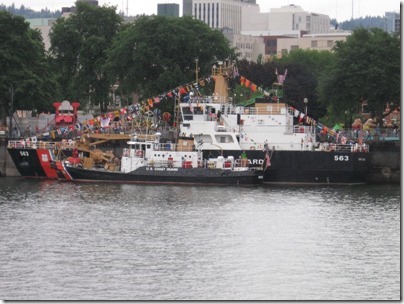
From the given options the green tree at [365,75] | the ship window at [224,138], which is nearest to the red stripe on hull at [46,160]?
the ship window at [224,138]

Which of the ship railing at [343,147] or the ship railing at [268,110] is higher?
the ship railing at [268,110]

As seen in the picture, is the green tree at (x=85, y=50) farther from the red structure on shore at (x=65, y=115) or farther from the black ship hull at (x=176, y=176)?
the black ship hull at (x=176, y=176)

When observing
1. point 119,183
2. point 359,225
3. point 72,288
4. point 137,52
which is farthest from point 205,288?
point 137,52

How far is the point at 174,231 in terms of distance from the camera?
218ft

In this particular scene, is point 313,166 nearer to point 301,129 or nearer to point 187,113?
point 301,129

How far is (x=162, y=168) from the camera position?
90.9 meters

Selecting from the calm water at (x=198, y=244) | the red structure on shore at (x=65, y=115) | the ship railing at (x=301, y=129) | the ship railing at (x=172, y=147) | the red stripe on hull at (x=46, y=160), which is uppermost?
the red structure on shore at (x=65, y=115)

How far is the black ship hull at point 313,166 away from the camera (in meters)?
91.1

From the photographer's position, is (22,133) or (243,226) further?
(22,133)

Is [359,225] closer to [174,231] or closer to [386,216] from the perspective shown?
[386,216]

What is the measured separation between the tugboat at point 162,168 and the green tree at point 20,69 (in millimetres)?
17702

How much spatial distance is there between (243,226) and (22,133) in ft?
133

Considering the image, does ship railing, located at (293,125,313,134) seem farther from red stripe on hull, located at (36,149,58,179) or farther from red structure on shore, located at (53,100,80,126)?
red structure on shore, located at (53,100,80,126)

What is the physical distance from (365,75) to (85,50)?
1236 inches
